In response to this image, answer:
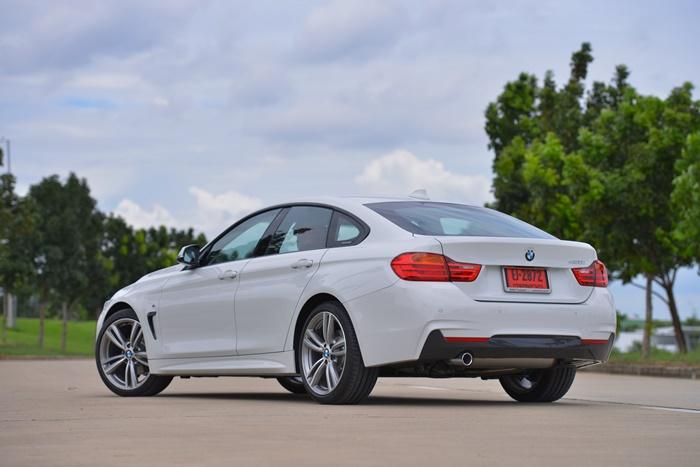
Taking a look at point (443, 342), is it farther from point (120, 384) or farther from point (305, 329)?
point (120, 384)

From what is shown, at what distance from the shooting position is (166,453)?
259 inches

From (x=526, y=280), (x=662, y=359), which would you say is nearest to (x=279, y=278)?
(x=526, y=280)

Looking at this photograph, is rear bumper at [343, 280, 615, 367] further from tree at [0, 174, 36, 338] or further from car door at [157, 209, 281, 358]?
tree at [0, 174, 36, 338]

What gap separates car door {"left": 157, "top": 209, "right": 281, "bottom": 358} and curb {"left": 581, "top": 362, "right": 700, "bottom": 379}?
11.2m

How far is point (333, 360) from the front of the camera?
995 cm

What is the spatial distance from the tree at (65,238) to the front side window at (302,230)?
47871mm

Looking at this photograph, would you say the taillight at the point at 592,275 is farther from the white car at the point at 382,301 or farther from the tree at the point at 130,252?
the tree at the point at 130,252

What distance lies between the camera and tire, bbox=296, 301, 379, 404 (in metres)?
9.67

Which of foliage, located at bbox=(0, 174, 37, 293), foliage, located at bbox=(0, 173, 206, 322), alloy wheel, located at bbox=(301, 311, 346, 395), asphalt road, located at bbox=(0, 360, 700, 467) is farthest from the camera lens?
foliage, located at bbox=(0, 173, 206, 322)

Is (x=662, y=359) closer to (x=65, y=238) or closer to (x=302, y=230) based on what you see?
(x=302, y=230)

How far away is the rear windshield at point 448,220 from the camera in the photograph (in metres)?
10.0

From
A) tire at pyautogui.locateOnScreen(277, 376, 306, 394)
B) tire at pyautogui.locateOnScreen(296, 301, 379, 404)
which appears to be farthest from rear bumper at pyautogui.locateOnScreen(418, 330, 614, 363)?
tire at pyautogui.locateOnScreen(277, 376, 306, 394)

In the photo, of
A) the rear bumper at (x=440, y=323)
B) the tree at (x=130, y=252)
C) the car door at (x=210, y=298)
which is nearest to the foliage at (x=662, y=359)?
the car door at (x=210, y=298)

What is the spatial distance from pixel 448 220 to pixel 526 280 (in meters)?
0.87
